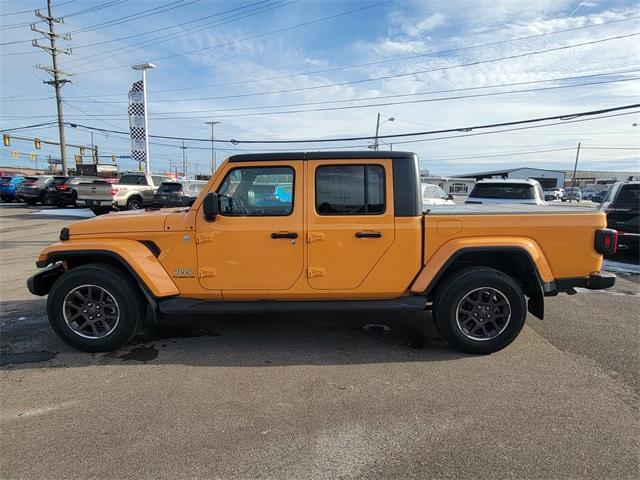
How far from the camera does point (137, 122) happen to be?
23.1 m

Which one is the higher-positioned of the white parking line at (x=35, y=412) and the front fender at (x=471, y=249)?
the front fender at (x=471, y=249)

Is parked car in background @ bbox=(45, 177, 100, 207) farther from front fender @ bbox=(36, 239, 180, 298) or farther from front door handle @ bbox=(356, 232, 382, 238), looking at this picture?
front door handle @ bbox=(356, 232, 382, 238)

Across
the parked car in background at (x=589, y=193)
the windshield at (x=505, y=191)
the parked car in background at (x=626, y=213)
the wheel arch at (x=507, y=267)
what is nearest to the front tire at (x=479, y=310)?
the wheel arch at (x=507, y=267)

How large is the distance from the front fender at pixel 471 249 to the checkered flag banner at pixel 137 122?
74.5 feet

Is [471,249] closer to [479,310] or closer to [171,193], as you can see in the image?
[479,310]

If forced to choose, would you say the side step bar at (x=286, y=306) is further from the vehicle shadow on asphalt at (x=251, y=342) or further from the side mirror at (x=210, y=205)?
the side mirror at (x=210, y=205)

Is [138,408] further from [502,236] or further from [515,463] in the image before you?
[502,236]

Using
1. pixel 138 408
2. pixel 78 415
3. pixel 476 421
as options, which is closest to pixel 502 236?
pixel 476 421

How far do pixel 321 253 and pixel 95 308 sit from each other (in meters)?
2.32

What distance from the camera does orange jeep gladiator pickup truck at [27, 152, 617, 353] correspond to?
3.91 meters

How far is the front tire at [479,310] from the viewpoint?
155 inches

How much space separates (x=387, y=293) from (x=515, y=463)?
6.05ft

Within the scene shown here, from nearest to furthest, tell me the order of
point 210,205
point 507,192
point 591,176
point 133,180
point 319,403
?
1. point 319,403
2. point 210,205
3. point 507,192
4. point 133,180
5. point 591,176

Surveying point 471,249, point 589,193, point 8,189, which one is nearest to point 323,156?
point 471,249
